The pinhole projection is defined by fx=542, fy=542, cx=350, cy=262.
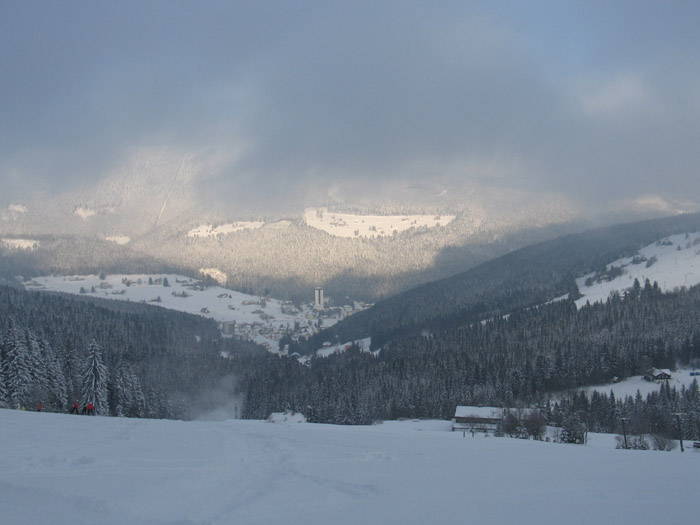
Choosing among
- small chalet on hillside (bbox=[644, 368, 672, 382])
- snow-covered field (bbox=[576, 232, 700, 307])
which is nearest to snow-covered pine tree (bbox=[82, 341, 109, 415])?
small chalet on hillside (bbox=[644, 368, 672, 382])

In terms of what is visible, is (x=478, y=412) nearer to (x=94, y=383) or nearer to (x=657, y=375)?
(x=657, y=375)

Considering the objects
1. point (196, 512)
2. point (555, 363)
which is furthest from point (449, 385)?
point (196, 512)

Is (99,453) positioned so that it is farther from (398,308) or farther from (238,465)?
(398,308)

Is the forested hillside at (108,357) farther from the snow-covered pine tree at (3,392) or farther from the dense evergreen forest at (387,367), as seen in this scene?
the dense evergreen forest at (387,367)

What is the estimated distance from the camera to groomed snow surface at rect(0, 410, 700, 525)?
12.8 meters

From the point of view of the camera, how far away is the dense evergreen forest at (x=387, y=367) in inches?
2119

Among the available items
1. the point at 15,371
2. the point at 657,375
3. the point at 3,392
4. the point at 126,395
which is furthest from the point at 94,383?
the point at 657,375

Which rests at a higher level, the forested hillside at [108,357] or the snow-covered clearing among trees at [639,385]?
the forested hillside at [108,357]

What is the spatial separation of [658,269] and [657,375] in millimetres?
81397

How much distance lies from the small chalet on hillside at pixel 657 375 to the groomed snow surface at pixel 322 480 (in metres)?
60.5

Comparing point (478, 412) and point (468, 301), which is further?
point (468, 301)

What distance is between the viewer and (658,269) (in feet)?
478

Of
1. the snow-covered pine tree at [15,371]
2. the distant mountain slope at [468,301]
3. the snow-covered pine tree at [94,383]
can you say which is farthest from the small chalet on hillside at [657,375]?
the snow-covered pine tree at [15,371]

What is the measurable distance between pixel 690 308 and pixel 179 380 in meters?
94.1
